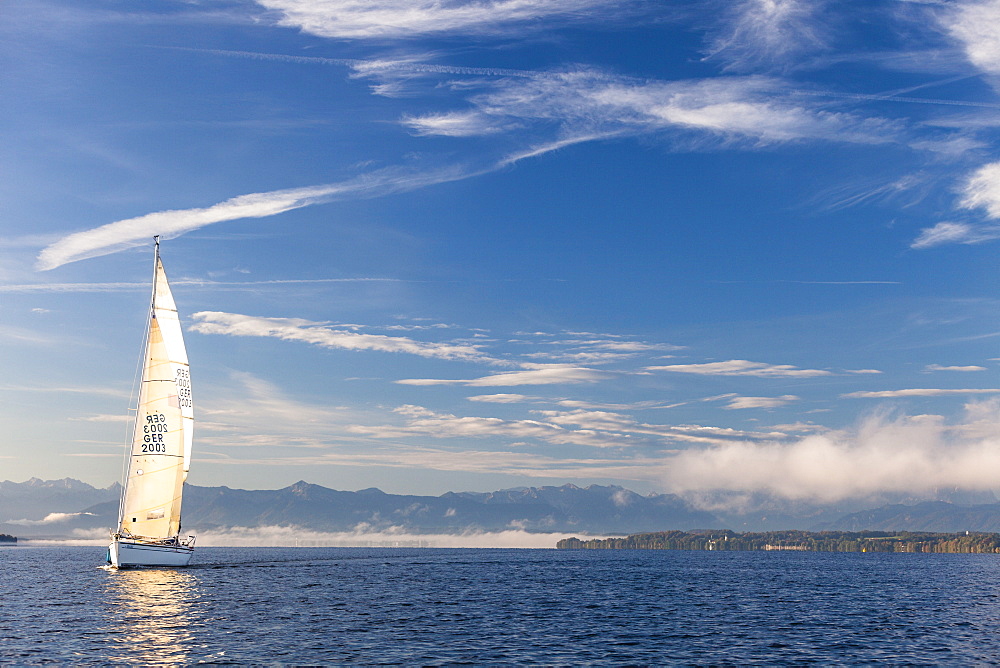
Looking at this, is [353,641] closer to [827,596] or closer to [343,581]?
[343,581]

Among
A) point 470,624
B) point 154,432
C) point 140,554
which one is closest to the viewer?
point 470,624

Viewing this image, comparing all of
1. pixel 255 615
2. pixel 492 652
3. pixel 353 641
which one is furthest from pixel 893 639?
pixel 255 615

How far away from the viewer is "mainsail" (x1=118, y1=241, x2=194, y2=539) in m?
128

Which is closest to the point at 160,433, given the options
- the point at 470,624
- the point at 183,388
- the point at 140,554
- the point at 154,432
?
the point at 154,432

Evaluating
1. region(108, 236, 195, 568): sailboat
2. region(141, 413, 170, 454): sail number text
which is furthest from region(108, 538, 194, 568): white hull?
region(141, 413, 170, 454): sail number text

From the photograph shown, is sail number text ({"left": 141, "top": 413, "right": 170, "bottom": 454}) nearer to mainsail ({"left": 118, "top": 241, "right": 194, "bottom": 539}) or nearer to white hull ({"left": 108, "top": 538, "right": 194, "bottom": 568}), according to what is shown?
mainsail ({"left": 118, "top": 241, "right": 194, "bottom": 539})

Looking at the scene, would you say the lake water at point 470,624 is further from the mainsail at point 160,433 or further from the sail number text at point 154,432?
the sail number text at point 154,432

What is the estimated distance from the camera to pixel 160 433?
129m

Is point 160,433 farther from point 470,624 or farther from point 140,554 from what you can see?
point 470,624

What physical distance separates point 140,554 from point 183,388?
90.5ft

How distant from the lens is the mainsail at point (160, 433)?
128 m

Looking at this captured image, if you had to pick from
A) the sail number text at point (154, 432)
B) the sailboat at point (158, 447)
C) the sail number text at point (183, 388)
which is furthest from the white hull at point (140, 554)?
the sail number text at point (183, 388)

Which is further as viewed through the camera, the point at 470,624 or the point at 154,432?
the point at 154,432

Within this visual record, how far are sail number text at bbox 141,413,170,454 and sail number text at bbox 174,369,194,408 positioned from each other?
Result: 13.6ft
